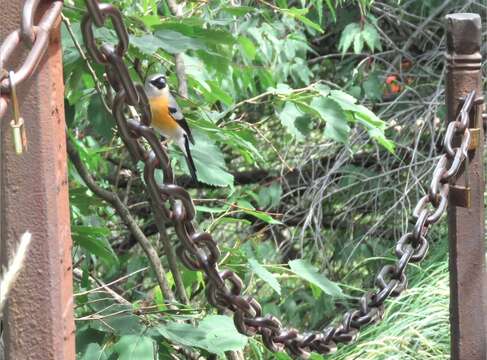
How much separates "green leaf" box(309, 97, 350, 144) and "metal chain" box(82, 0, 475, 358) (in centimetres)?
33

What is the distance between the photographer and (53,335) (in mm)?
1309

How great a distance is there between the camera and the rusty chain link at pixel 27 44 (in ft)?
3.69

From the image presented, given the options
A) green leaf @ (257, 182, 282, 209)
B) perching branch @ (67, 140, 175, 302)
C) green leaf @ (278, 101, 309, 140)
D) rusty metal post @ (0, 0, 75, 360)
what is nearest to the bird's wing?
perching branch @ (67, 140, 175, 302)

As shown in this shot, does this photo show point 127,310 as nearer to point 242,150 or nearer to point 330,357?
point 242,150

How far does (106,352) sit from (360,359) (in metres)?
1.13

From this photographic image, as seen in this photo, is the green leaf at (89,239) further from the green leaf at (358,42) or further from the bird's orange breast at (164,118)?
the green leaf at (358,42)

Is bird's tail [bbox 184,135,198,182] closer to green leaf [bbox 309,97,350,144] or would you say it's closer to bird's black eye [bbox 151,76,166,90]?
bird's black eye [bbox 151,76,166,90]

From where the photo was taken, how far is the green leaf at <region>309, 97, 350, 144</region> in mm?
2344

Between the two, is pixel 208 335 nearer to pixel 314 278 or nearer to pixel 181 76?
pixel 314 278

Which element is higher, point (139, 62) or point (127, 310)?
point (139, 62)

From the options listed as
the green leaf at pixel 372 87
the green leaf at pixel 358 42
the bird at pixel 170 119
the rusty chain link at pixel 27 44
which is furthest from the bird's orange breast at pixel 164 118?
the green leaf at pixel 372 87

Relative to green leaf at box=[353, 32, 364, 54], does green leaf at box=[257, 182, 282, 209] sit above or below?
below

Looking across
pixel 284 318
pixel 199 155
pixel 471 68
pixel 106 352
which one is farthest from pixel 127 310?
pixel 284 318

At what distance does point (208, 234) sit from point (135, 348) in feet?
1.41
